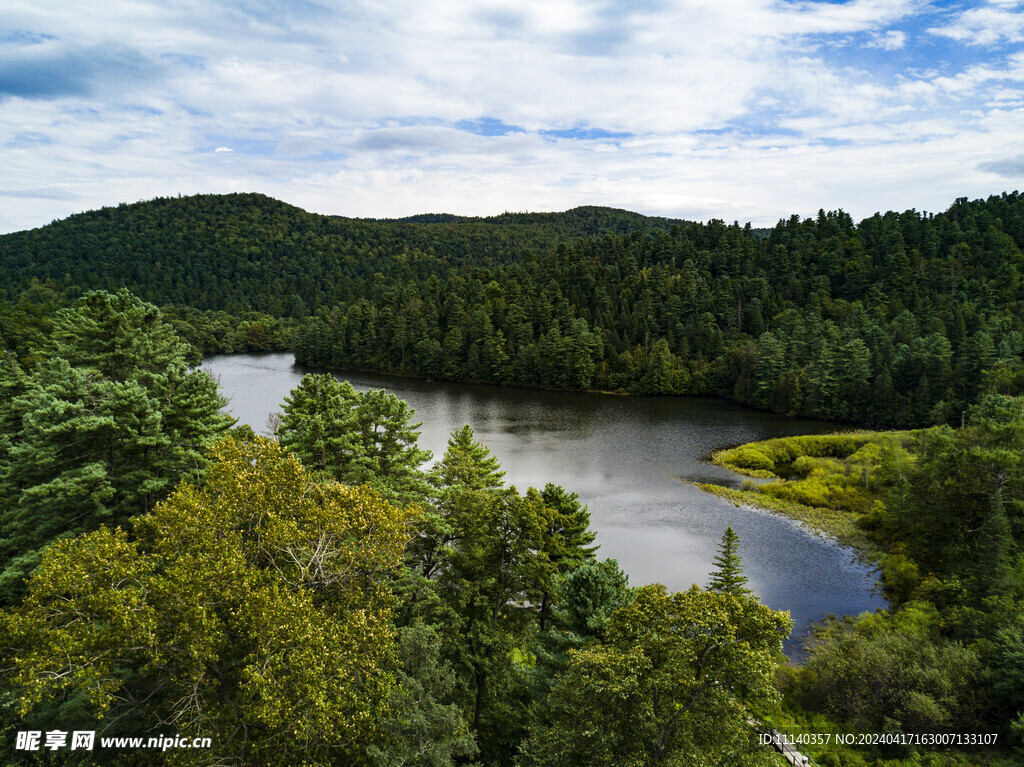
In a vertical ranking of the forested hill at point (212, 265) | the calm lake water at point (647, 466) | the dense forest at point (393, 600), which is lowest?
the calm lake water at point (647, 466)

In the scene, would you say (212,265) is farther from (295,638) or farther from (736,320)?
(295,638)

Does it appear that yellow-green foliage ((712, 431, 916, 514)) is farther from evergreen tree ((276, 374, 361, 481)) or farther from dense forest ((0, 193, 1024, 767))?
evergreen tree ((276, 374, 361, 481))

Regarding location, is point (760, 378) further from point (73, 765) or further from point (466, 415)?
point (73, 765)

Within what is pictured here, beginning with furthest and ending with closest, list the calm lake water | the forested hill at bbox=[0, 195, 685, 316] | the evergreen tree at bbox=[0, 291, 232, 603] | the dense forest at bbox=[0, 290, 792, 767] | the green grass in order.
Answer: the forested hill at bbox=[0, 195, 685, 316] → the green grass → the calm lake water → the evergreen tree at bbox=[0, 291, 232, 603] → the dense forest at bbox=[0, 290, 792, 767]

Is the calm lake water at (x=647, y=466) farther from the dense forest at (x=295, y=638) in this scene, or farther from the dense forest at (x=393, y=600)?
the dense forest at (x=295, y=638)

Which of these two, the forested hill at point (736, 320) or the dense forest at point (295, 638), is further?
the forested hill at point (736, 320)

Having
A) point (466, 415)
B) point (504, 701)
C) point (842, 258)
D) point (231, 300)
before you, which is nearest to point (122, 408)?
point (504, 701)

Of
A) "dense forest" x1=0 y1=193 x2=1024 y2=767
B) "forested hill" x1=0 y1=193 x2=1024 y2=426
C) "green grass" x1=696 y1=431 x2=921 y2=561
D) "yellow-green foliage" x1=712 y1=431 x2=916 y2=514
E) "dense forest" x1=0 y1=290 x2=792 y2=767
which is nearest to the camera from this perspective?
"dense forest" x1=0 y1=290 x2=792 y2=767

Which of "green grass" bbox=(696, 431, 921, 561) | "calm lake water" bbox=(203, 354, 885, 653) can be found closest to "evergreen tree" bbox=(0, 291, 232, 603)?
"calm lake water" bbox=(203, 354, 885, 653)

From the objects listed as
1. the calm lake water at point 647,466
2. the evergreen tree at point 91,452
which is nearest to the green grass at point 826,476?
the calm lake water at point 647,466
